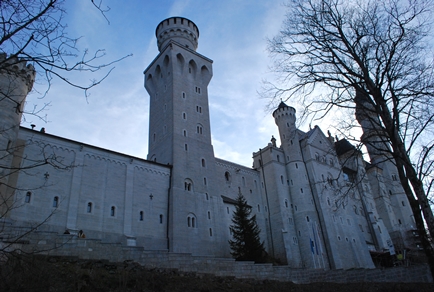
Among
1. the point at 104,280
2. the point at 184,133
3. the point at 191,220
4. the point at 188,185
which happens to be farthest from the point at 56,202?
the point at 184,133

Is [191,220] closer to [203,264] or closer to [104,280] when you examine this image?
[203,264]

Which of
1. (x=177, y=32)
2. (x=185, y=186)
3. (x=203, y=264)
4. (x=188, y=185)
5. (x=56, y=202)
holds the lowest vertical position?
(x=203, y=264)

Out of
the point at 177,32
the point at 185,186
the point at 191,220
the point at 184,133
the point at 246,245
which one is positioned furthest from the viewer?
the point at 177,32

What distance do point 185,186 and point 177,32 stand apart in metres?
20.7

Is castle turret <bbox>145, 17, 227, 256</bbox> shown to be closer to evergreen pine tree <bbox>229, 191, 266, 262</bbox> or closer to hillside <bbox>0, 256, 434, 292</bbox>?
evergreen pine tree <bbox>229, 191, 266, 262</bbox>

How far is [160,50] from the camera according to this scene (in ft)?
136

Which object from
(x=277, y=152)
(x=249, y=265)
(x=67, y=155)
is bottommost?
(x=249, y=265)

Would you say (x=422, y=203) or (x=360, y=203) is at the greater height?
(x=360, y=203)

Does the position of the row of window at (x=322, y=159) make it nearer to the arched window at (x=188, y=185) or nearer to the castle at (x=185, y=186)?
the castle at (x=185, y=186)

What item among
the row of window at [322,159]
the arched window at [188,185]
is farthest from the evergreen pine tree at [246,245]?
the row of window at [322,159]

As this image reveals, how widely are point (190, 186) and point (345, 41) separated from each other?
73.0 feet

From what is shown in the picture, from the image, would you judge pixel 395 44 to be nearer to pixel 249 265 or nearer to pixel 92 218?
pixel 249 265

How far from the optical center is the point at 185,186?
3130 cm

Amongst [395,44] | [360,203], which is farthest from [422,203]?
[360,203]
